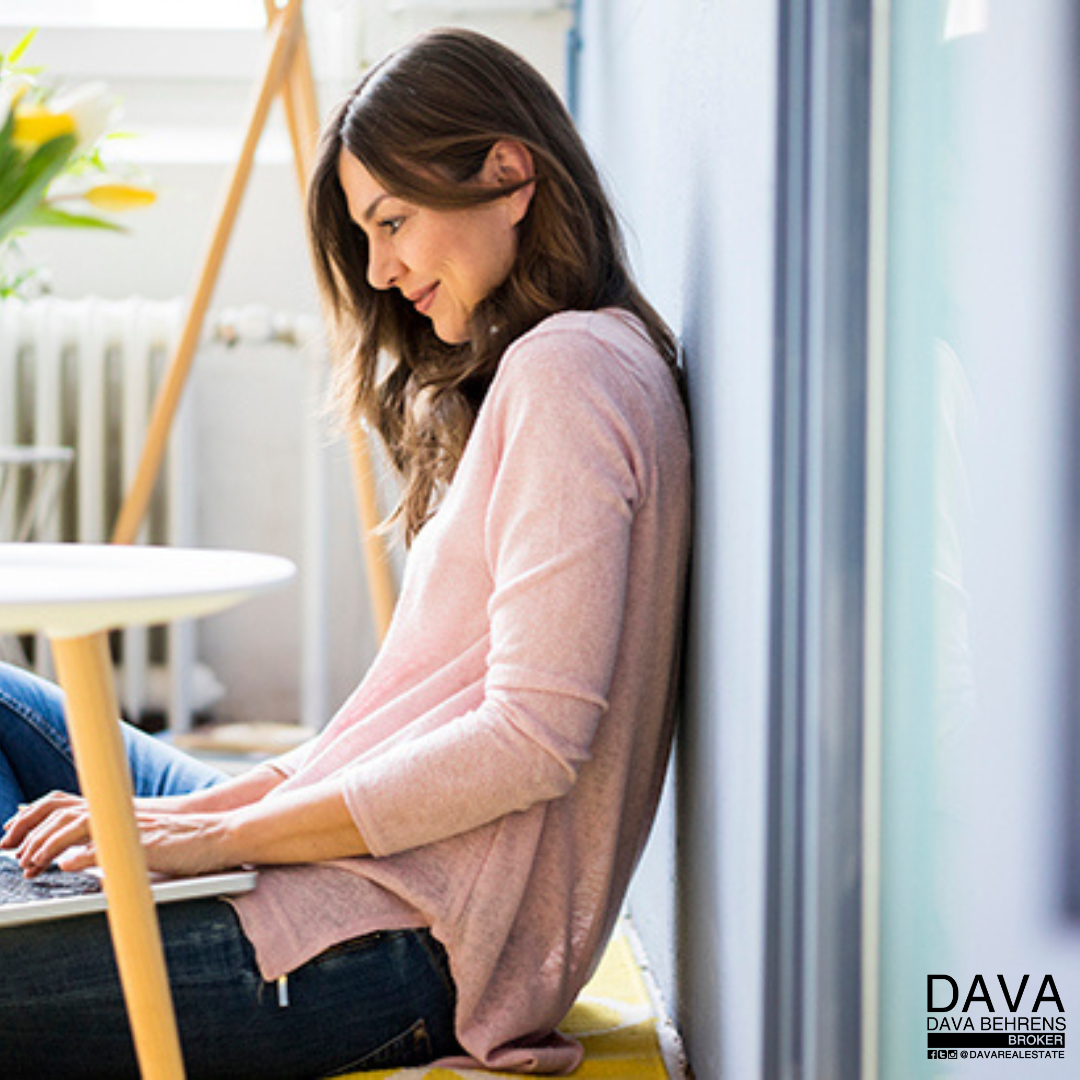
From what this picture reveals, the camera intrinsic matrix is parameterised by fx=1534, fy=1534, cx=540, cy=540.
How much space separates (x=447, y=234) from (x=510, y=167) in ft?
0.23

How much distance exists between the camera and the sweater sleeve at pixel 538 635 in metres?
1.00

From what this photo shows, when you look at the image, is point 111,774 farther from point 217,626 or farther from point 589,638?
point 217,626

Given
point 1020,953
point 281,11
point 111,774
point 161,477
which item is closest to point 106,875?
point 111,774

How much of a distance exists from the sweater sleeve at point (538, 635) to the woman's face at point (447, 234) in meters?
0.20

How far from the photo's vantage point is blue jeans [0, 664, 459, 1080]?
100 cm

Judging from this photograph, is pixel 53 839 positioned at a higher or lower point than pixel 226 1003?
higher

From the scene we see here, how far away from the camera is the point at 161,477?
2.69m

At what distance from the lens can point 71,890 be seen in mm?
1016

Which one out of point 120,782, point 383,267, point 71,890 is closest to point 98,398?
point 383,267

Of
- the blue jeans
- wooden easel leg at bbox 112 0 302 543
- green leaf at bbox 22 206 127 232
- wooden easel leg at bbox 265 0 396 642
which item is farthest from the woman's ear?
wooden easel leg at bbox 112 0 302 543

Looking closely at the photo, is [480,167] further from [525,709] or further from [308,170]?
[308,170]

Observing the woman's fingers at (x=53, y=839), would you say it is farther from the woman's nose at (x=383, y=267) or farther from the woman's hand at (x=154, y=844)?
the woman's nose at (x=383, y=267)

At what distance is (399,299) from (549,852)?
0.56 meters

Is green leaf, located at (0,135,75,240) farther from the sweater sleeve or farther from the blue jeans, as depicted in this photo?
the blue jeans
